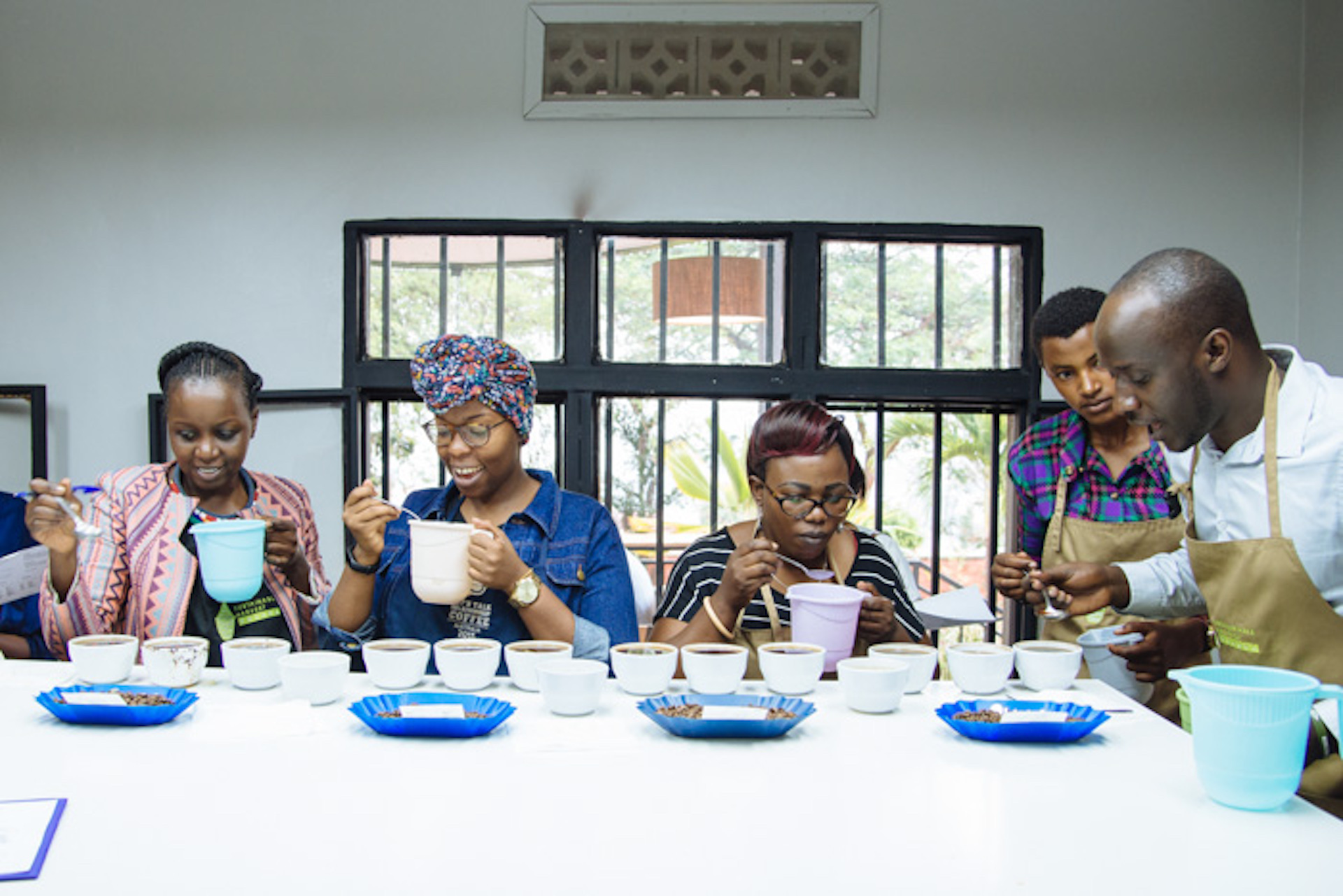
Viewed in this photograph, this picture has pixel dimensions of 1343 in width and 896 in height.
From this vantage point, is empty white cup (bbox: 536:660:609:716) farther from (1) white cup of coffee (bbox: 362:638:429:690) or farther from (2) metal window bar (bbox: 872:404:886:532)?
(2) metal window bar (bbox: 872:404:886:532)

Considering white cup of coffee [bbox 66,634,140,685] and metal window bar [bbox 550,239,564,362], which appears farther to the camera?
metal window bar [bbox 550,239,564,362]

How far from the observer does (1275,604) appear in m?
1.80

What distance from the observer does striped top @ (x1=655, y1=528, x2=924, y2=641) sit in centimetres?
233

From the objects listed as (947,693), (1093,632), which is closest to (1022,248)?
(1093,632)

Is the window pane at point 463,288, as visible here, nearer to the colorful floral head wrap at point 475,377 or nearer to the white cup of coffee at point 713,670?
the colorful floral head wrap at point 475,377

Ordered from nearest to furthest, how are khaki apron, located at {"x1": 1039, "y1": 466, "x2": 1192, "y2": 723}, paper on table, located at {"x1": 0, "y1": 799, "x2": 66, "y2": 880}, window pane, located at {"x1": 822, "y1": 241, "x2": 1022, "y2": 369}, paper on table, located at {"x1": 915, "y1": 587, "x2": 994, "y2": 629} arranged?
paper on table, located at {"x1": 0, "y1": 799, "x2": 66, "y2": 880}, paper on table, located at {"x1": 915, "y1": 587, "x2": 994, "y2": 629}, khaki apron, located at {"x1": 1039, "y1": 466, "x2": 1192, "y2": 723}, window pane, located at {"x1": 822, "y1": 241, "x2": 1022, "y2": 369}

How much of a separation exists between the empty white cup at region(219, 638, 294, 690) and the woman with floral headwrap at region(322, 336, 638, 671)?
0.99ft

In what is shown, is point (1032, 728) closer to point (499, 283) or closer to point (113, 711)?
point (113, 711)

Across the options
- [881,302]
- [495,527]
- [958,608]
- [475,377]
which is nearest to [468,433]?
[475,377]

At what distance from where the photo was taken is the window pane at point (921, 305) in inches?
142

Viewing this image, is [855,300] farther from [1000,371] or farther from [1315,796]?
[1315,796]

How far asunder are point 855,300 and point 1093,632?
4.85 feet

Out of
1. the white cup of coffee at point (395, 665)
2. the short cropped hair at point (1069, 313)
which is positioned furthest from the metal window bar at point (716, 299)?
the white cup of coffee at point (395, 665)

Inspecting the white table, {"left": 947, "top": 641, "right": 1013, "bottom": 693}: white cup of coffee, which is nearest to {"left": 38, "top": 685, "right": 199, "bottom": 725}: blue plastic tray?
the white table
